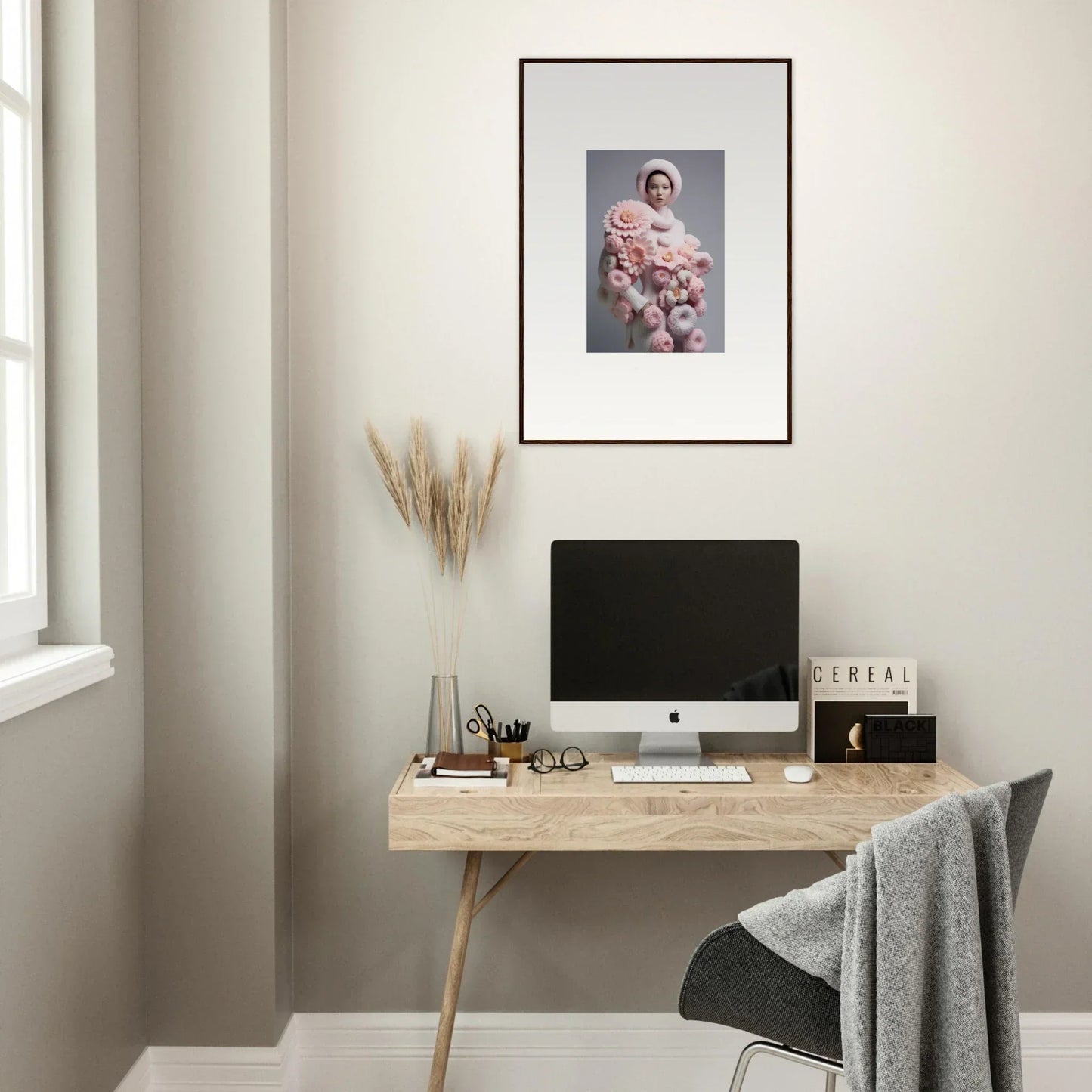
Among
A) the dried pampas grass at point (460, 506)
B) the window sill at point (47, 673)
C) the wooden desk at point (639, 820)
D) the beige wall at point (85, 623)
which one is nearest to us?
the window sill at point (47, 673)

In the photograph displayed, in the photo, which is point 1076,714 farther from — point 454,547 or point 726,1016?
point 454,547

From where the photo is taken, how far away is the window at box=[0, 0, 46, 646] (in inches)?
69.7

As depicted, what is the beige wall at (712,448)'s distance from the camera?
2277mm

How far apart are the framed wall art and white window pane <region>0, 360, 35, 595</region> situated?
103 centimetres

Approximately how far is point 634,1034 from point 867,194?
203 centimetres

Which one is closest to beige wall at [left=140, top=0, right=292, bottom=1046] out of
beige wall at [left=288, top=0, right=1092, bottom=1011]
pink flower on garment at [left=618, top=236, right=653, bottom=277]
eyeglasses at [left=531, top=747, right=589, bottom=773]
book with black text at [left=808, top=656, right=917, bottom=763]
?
beige wall at [left=288, top=0, right=1092, bottom=1011]

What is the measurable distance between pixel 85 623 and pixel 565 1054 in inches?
57.4

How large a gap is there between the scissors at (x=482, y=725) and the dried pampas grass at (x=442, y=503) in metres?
0.12

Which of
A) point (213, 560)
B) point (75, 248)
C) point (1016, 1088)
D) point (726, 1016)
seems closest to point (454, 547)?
point (213, 560)

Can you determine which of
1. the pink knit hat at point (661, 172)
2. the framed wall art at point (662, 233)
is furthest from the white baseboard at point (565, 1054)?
the pink knit hat at point (661, 172)

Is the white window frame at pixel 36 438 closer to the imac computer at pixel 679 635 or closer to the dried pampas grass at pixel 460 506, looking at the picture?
the dried pampas grass at pixel 460 506

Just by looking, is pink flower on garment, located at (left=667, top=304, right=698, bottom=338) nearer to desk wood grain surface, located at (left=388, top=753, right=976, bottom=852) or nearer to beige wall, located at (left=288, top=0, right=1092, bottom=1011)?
beige wall, located at (left=288, top=0, right=1092, bottom=1011)

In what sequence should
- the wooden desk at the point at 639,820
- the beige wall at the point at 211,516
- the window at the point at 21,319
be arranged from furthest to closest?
A: the beige wall at the point at 211,516, the wooden desk at the point at 639,820, the window at the point at 21,319

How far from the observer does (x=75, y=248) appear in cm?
188
